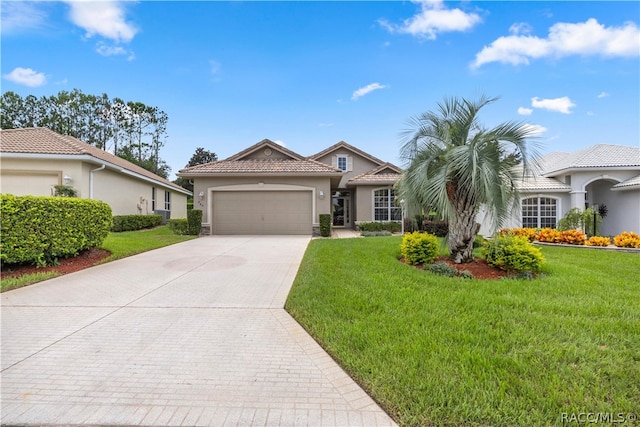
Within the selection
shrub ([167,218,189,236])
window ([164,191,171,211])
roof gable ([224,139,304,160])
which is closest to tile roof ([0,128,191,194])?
shrub ([167,218,189,236])

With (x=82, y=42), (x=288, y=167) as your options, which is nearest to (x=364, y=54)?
(x=288, y=167)

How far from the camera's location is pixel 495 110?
21.8ft

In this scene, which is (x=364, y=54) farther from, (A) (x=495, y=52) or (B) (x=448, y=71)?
(A) (x=495, y=52)

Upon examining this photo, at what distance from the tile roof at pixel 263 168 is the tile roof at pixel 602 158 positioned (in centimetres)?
1081

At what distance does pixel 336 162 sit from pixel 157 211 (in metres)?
13.6

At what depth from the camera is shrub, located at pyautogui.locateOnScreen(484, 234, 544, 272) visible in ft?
20.3

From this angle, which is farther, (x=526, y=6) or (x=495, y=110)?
(x=526, y=6)

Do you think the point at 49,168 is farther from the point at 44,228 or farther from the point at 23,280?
the point at 23,280

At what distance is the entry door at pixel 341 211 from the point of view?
22.3 metres

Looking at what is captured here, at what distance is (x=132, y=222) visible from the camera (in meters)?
15.6

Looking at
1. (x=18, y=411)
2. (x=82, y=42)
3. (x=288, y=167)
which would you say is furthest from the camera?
(x=288, y=167)

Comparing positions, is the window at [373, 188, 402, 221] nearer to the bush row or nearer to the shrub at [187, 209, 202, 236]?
the bush row

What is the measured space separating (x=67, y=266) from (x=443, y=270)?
29.3 feet

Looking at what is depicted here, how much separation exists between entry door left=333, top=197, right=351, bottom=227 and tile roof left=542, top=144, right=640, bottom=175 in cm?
1231
